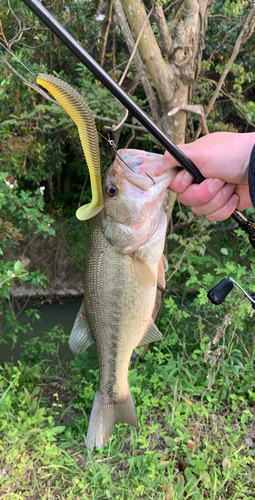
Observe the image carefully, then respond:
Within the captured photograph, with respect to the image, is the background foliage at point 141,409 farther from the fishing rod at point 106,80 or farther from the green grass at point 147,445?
the fishing rod at point 106,80

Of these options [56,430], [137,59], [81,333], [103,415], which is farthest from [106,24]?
[56,430]

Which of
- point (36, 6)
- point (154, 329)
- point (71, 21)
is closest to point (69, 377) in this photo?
point (154, 329)

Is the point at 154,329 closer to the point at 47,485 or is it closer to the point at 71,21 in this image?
the point at 47,485

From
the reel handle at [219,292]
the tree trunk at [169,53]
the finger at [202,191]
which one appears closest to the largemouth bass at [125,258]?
the finger at [202,191]

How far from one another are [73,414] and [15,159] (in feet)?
9.79

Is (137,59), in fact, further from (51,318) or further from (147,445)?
(51,318)

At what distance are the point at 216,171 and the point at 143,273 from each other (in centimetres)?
53

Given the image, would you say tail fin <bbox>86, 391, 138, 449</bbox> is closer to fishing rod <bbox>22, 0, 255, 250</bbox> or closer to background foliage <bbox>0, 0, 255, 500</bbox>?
background foliage <bbox>0, 0, 255, 500</bbox>

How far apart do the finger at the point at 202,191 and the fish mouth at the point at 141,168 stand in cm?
11

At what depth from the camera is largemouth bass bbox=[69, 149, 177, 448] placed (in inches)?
51.8

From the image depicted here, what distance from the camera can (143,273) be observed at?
1.36 meters

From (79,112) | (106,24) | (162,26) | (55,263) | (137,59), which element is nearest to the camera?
(79,112)

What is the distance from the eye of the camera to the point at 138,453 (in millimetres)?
2703

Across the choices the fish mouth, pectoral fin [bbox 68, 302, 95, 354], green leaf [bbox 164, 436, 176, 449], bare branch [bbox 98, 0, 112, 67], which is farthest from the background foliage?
the fish mouth
